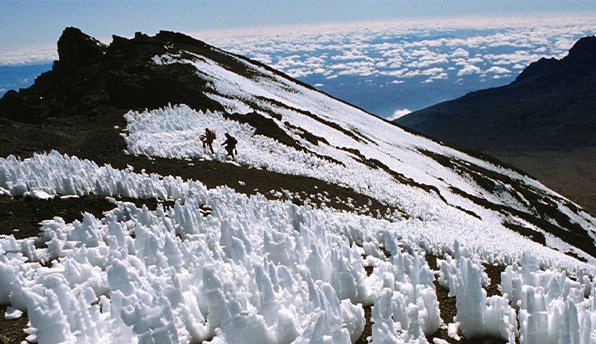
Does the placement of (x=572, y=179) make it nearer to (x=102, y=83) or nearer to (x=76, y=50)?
(x=76, y=50)

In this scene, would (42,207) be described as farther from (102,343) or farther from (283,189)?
(283,189)

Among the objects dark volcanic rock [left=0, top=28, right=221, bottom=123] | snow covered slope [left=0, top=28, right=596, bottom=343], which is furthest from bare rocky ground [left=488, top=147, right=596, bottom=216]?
snow covered slope [left=0, top=28, right=596, bottom=343]

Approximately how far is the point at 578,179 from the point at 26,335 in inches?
8154

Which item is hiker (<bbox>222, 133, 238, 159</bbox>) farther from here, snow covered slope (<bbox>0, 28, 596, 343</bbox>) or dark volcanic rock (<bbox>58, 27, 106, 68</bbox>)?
dark volcanic rock (<bbox>58, 27, 106, 68</bbox>)

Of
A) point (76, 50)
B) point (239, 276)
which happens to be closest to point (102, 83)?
point (76, 50)

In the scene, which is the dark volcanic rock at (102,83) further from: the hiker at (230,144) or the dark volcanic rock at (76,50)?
the hiker at (230,144)

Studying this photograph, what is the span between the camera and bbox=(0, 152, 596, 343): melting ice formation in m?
5.17

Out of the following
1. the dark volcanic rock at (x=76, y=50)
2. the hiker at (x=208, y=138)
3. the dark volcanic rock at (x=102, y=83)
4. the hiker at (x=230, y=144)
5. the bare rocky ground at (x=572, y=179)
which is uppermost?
the dark volcanic rock at (x=76, y=50)

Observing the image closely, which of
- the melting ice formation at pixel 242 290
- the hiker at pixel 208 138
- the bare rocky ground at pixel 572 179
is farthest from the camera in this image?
the bare rocky ground at pixel 572 179

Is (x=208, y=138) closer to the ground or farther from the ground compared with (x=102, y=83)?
closer to the ground

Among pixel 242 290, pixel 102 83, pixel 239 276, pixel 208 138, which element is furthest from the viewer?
pixel 102 83

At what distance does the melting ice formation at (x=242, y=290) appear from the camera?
5168mm

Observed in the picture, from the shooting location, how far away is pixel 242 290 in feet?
21.5

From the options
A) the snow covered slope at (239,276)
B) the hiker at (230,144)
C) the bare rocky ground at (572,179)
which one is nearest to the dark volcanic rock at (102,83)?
the hiker at (230,144)
